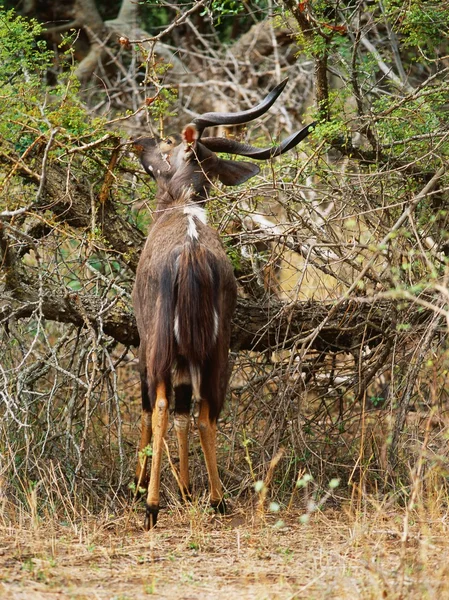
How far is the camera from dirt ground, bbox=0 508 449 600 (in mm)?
4234

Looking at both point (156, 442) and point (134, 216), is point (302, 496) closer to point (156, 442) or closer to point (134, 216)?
point (156, 442)

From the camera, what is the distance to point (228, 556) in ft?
16.7

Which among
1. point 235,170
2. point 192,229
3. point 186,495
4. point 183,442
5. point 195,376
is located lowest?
point 186,495

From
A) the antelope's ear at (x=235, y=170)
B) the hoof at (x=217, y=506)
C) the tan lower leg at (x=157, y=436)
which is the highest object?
the antelope's ear at (x=235, y=170)

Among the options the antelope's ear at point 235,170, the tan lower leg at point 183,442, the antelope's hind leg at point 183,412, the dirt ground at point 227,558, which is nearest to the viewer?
the dirt ground at point 227,558

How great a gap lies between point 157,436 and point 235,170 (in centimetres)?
234

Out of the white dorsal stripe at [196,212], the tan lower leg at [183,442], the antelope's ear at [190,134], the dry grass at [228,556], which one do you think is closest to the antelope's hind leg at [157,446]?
the dry grass at [228,556]

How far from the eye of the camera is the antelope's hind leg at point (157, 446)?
5.75 meters

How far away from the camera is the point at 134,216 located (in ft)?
26.6

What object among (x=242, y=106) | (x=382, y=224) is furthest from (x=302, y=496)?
(x=242, y=106)

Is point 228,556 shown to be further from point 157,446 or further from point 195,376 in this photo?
A: point 195,376

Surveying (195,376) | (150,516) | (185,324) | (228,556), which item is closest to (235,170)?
(185,324)

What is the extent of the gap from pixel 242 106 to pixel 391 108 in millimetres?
7194

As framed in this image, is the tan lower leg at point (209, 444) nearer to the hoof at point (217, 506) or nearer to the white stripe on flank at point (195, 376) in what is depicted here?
the hoof at point (217, 506)
